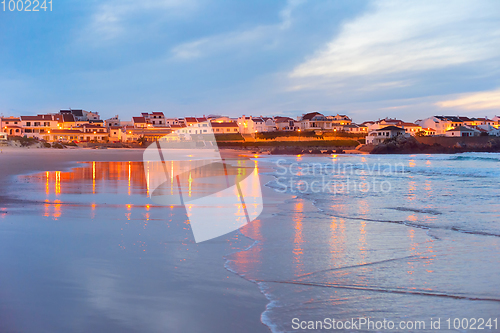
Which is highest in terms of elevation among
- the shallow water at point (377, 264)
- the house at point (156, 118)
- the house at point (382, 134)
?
the house at point (156, 118)

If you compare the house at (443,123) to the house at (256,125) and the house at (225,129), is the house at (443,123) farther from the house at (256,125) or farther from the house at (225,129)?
the house at (225,129)

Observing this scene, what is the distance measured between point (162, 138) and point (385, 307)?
8559cm

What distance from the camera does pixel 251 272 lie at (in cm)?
443

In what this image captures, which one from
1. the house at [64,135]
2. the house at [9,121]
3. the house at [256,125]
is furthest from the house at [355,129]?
the house at [9,121]

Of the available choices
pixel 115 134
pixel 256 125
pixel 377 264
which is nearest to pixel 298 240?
pixel 377 264

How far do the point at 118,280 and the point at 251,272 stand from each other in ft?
4.57

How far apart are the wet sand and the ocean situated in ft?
0.05

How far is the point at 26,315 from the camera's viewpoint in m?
3.19

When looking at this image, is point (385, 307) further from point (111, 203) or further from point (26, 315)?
point (111, 203)

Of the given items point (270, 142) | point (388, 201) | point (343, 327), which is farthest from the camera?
point (270, 142)

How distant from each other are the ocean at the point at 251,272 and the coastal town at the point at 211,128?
76.2 metres

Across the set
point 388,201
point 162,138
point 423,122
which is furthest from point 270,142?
point 388,201

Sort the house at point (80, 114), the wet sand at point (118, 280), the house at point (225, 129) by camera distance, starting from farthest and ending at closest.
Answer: the house at point (225, 129) < the house at point (80, 114) < the wet sand at point (118, 280)

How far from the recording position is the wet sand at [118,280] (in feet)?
10.4
